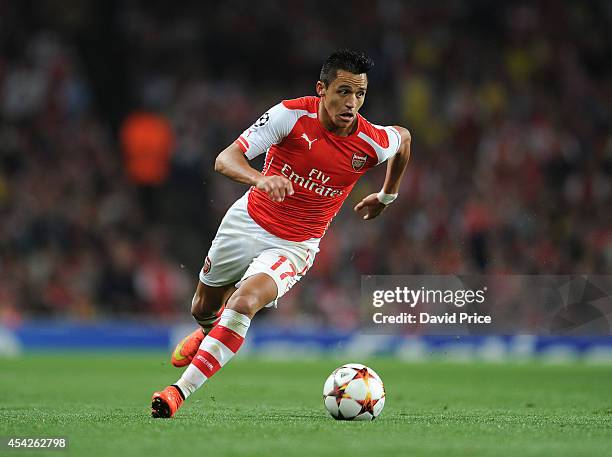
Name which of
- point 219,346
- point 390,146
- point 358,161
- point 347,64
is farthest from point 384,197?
point 219,346

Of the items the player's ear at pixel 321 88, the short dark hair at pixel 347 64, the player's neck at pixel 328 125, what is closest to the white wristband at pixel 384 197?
the player's neck at pixel 328 125

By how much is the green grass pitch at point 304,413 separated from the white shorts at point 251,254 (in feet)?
3.21

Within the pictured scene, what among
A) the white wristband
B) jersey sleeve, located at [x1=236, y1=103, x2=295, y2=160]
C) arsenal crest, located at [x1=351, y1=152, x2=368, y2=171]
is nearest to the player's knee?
jersey sleeve, located at [x1=236, y1=103, x2=295, y2=160]

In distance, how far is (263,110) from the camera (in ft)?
66.5

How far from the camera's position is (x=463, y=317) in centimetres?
1045

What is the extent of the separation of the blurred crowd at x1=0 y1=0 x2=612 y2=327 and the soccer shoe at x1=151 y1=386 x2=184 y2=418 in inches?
310

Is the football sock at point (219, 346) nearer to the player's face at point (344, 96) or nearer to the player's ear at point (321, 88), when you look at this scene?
the player's face at point (344, 96)

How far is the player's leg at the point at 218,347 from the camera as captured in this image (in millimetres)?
7000

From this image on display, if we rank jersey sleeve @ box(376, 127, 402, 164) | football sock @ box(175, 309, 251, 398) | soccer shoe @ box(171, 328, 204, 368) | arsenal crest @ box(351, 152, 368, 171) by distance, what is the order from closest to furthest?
football sock @ box(175, 309, 251, 398), arsenal crest @ box(351, 152, 368, 171), jersey sleeve @ box(376, 127, 402, 164), soccer shoe @ box(171, 328, 204, 368)

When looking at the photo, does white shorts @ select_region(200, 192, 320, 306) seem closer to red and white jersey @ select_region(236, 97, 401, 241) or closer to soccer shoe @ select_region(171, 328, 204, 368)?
red and white jersey @ select_region(236, 97, 401, 241)

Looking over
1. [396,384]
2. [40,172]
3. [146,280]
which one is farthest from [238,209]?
[40,172]

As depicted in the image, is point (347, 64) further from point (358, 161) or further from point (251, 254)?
point (251, 254)

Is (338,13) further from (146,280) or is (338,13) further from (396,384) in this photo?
(396,384)

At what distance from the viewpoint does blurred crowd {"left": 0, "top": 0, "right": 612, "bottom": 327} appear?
16953 millimetres
